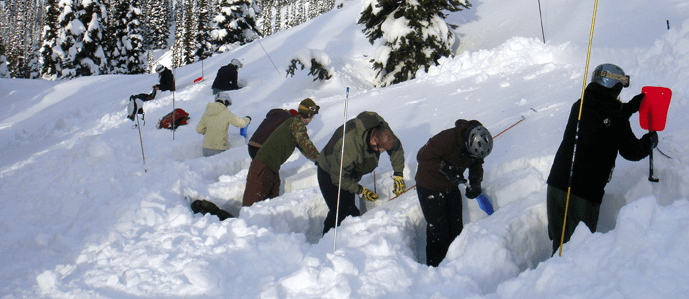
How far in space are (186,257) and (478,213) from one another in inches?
117

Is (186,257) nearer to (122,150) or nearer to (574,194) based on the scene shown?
(574,194)

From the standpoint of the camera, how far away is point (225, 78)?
1330 cm

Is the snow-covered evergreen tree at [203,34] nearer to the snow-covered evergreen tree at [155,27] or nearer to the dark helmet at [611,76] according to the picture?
A: the dark helmet at [611,76]

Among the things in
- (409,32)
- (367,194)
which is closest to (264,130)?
(367,194)

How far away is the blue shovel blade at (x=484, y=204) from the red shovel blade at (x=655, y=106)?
150cm

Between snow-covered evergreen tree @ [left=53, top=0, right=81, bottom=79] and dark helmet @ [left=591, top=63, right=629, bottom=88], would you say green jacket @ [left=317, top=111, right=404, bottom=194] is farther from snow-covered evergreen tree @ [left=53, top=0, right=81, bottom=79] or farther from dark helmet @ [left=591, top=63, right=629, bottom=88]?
snow-covered evergreen tree @ [left=53, top=0, right=81, bottom=79]

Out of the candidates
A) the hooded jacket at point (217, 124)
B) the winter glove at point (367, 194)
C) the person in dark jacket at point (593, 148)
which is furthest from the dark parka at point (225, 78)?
the person in dark jacket at point (593, 148)

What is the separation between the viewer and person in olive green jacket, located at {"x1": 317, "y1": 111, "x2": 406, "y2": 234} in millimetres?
4434

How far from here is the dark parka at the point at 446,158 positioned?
12.5 feet

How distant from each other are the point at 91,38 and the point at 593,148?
95.6 ft

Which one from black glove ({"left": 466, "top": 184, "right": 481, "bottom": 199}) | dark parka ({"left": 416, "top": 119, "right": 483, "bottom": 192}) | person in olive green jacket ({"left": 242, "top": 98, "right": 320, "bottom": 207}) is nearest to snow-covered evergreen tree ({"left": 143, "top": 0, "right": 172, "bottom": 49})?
person in olive green jacket ({"left": 242, "top": 98, "right": 320, "bottom": 207})

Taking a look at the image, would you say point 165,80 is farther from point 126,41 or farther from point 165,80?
point 126,41

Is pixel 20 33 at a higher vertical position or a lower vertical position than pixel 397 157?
lower

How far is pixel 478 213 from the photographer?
4734mm
